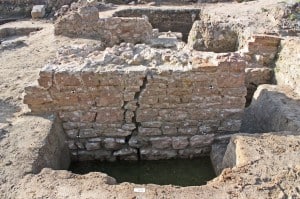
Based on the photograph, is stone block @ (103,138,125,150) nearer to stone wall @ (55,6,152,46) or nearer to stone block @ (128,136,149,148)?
stone block @ (128,136,149,148)

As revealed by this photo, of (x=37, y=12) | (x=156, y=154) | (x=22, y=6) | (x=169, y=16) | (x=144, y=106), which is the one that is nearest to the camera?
(x=144, y=106)

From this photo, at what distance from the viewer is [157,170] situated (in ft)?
17.3

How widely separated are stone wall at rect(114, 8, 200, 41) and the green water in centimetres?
665

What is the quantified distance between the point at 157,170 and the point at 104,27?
452cm

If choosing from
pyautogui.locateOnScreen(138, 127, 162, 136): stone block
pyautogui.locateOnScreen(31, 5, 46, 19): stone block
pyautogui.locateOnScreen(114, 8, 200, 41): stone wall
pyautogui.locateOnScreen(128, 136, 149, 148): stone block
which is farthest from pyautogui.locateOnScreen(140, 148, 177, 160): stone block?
pyautogui.locateOnScreen(31, 5, 46, 19): stone block

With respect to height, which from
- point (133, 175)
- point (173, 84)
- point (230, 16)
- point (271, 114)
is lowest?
point (133, 175)

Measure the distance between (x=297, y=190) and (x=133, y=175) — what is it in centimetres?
238

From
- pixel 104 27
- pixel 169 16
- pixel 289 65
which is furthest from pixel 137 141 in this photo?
pixel 169 16

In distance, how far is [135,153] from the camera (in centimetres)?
541

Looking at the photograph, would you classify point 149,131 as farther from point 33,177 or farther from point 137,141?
point 33,177

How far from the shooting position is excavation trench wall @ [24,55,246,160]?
4.84 metres

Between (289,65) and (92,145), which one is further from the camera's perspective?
(289,65)

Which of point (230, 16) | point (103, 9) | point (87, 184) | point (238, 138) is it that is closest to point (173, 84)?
point (238, 138)

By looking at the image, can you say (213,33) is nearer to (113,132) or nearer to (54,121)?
(113,132)
